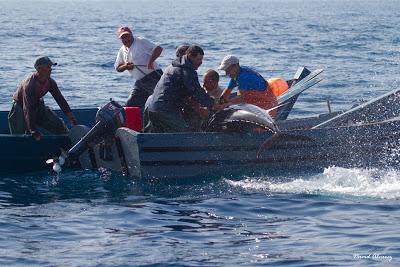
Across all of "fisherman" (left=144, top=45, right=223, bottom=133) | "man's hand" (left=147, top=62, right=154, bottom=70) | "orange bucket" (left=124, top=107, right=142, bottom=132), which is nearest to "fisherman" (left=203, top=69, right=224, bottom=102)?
"fisherman" (left=144, top=45, right=223, bottom=133)

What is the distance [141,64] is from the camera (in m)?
15.5

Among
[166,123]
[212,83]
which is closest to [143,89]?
[212,83]

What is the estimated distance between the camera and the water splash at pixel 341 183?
12.5 meters

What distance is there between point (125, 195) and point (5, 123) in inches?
144

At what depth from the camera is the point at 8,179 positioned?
45.8 feet

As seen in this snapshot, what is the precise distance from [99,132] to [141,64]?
92.0 inches

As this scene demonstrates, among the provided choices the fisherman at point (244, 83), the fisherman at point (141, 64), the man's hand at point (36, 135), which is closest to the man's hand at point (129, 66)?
the fisherman at point (141, 64)

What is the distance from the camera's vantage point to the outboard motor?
13492 mm

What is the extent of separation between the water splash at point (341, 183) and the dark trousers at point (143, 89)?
295cm

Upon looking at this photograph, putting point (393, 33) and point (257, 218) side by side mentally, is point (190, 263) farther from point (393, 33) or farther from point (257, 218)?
point (393, 33)

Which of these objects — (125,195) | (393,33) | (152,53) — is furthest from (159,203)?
(393,33)

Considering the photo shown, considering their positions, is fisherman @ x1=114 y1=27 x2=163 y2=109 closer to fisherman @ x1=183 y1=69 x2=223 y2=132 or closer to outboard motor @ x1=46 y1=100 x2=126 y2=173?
fisherman @ x1=183 y1=69 x2=223 y2=132

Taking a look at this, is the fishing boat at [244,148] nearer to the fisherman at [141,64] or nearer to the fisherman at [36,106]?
the fisherman at [36,106]

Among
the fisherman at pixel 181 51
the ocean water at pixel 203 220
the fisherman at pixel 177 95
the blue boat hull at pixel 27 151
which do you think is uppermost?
the fisherman at pixel 181 51
